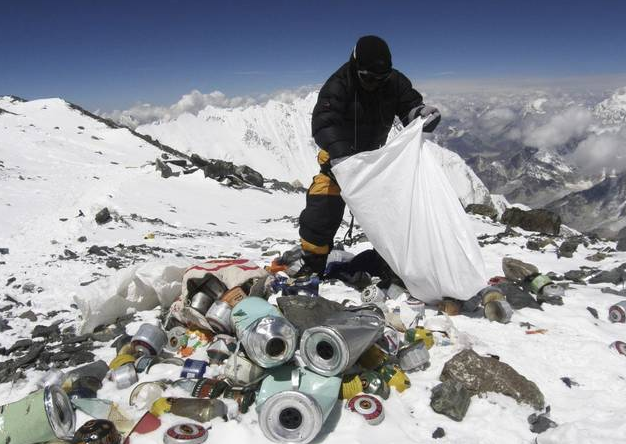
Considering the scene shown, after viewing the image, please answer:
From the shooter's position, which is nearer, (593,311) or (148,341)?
(148,341)

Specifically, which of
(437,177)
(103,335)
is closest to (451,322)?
(437,177)

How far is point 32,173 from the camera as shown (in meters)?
17.8

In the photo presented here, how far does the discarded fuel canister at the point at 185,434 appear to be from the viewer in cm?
271

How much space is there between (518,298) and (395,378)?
2251 mm

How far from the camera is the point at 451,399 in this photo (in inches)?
124

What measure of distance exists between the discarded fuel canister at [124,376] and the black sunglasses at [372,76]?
12.0 feet

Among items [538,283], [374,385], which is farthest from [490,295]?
[374,385]

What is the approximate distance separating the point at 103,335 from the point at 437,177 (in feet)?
13.0

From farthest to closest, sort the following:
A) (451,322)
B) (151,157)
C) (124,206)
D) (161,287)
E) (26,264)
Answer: (151,157), (124,206), (26,264), (161,287), (451,322)

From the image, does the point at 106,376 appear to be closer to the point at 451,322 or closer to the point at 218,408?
the point at 218,408

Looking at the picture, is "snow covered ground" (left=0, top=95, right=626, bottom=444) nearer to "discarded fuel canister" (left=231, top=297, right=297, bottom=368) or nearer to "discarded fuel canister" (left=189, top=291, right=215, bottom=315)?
"discarded fuel canister" (left=231, top=297, right=297, bottom=368)

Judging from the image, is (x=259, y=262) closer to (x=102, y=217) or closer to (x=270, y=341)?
(x=270, y=341)

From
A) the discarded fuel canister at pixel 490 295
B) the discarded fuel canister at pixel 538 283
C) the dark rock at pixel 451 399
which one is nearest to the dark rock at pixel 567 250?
the discarded fuel canister at pixel 538 283

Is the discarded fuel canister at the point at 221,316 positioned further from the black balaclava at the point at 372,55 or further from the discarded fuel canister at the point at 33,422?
the black balaclava at the point at 372,55
